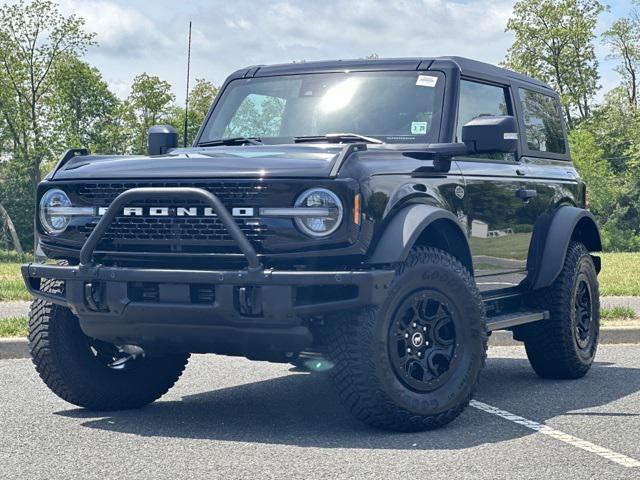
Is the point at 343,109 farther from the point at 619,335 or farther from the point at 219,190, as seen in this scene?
the point at 619,335

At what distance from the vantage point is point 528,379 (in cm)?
846

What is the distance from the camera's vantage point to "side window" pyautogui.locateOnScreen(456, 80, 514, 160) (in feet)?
24.0

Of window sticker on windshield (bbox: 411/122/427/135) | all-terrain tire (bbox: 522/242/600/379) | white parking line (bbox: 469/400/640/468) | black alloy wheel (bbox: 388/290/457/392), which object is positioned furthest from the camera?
all-terrain tire (bbox: 522/242/600/379)

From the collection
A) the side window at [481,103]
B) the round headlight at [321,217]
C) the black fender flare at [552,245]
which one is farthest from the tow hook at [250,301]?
the black fender flare at [552,245]

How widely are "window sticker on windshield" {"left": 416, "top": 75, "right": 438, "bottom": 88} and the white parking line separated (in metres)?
1.96

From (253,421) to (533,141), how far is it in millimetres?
3199

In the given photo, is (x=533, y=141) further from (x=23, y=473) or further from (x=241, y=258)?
(x=23, y=473)

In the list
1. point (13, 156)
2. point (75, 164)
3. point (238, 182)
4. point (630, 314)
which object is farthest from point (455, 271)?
point (13, 156)

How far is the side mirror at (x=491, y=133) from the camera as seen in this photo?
661 cm

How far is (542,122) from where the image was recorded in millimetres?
8734

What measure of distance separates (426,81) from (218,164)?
1.85 meters

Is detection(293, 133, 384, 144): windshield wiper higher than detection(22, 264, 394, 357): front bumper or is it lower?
higher

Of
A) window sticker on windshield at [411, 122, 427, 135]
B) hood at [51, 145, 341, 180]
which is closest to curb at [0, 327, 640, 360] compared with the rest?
window sticker on windshield at [411, 122, 427, 135]

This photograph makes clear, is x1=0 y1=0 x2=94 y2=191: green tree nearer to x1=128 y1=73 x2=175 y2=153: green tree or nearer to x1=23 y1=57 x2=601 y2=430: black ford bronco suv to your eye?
x1=128 y1=73 x2=175 y2=153: green tree
